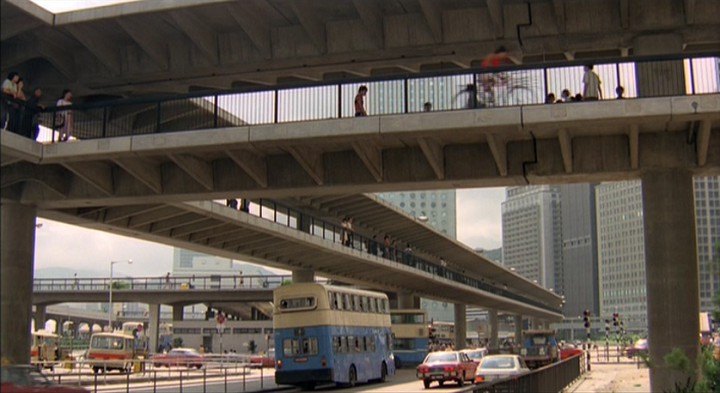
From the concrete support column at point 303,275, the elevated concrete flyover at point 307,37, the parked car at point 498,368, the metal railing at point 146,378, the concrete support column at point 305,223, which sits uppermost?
the elevated concrete flyover at point 307,37

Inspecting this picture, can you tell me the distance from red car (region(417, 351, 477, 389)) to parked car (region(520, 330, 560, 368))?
64.4 ft

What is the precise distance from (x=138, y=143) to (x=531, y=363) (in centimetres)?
4176

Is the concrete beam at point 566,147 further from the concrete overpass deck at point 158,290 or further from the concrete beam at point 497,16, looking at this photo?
the concrete overpass deck at point 158,290

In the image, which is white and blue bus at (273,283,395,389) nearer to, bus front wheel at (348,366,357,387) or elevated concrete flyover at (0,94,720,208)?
bus front wheel at (348,366,357,387)

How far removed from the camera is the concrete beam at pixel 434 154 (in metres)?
22.4

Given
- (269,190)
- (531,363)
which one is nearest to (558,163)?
(269,190)

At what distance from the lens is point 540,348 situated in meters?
62.0

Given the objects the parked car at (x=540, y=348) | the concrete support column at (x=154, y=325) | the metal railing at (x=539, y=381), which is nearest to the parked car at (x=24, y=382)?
the metal railing at (x=539, y=381)

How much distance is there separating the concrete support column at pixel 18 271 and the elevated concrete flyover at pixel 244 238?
2511 millimetres

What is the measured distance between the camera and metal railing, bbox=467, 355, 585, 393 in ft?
55.8

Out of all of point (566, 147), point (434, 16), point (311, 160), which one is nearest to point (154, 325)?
point (311, 160)

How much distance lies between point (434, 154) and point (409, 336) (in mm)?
38803

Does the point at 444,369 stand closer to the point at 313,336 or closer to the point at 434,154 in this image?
the point at 313,336

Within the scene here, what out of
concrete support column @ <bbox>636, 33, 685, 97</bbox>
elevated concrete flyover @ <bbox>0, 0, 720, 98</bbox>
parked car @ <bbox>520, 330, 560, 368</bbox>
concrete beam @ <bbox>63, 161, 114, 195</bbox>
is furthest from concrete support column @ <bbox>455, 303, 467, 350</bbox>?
concrete support column @ <bbox>636, 33, 685, 97</bbox>
